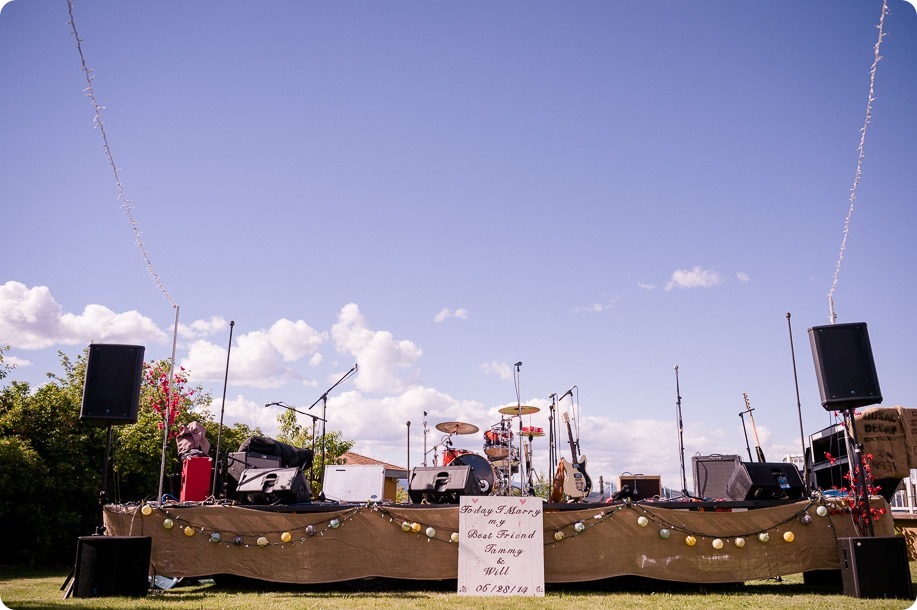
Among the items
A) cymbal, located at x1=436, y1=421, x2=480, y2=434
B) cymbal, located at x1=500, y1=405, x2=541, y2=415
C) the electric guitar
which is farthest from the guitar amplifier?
cymbal, located at x1=436, y1=421, x2=480, y2=434

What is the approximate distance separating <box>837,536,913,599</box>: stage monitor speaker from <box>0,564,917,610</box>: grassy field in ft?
0.44

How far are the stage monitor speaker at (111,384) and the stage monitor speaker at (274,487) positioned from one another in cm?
121

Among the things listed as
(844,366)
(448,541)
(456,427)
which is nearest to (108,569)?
(448,541)

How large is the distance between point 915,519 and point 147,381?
1577 cm

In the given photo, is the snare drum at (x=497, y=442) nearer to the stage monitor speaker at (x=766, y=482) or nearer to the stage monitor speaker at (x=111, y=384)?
the stage monitor speaker at (x=766, y=482)

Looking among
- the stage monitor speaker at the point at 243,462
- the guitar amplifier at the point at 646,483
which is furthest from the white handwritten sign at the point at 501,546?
the guitar amplifier at the point at 646,483

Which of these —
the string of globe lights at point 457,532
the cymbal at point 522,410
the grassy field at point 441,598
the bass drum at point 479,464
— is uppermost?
the cymbal at point 522,410

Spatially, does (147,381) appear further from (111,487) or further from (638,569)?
(638,569)

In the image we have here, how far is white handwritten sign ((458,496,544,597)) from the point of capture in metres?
5.54

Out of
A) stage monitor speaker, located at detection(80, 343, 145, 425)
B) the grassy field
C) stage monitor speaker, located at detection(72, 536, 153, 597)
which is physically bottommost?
the grassy field

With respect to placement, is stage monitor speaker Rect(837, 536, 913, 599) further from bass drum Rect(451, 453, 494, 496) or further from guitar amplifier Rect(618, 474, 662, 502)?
guitar amplifier Rect(618, 474, 662, 502)

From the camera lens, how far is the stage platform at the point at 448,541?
580 cm

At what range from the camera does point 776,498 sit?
20.7ft

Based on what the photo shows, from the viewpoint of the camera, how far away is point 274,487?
6207 mm
